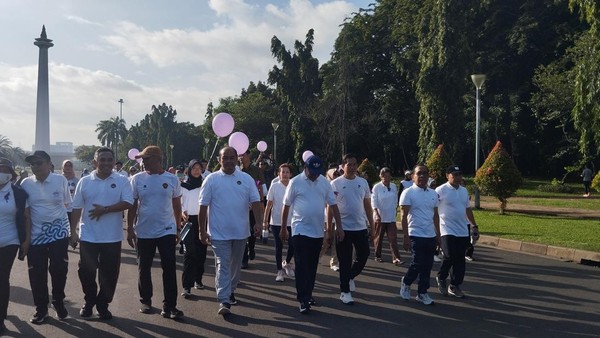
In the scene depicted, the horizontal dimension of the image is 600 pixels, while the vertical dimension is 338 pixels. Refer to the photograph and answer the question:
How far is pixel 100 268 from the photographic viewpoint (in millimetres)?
6137

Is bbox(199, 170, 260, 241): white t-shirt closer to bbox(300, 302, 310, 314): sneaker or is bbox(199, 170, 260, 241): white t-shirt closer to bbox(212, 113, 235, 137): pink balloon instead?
bbox(300, 302, 310, 314): sneaker

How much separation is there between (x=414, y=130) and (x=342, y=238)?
37466mm

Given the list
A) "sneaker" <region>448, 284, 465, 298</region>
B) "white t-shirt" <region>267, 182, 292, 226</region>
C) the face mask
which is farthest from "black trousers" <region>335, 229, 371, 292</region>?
the face mask

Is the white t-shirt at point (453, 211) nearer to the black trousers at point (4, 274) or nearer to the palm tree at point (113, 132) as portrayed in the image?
the black trousers at point (4, 274)

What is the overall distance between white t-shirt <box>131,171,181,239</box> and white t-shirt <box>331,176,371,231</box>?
84.8 inches

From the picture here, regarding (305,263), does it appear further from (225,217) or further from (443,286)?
(443,286)

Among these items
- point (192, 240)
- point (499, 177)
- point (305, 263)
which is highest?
point (499, 177)

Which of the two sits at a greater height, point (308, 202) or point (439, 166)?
point (439, 166)

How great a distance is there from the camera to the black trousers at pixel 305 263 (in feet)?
21.2

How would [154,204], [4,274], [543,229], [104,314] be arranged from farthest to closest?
[543,229], [154,204], [104,314], [4,274]

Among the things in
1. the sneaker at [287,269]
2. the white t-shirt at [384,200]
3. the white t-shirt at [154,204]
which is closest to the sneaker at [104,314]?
the white t-shirt at [154,204]

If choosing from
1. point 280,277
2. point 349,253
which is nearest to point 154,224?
point 349,253

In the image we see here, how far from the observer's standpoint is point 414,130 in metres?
43.1

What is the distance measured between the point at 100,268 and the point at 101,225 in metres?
0.49
